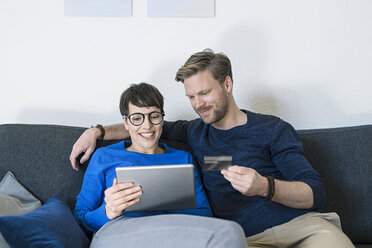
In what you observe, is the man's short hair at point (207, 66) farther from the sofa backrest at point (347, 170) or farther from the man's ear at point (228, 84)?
the sofa backrest at point (347, 170)

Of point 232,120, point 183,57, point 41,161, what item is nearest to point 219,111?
point 232,120

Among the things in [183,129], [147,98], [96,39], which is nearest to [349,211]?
[183,129]

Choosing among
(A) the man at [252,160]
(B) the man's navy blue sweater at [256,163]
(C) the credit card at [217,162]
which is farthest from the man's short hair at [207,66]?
(C) the credit card at [217,162]

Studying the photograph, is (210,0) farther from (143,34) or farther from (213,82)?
(213,82)

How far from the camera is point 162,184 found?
4.25 feet

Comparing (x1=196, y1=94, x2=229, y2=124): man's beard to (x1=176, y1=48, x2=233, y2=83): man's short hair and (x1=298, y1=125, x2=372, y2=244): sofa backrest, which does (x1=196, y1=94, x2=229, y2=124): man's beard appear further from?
(x1=298, y1=125, x2=372, y2=244): sofa backrest

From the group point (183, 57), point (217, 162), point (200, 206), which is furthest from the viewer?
point (183, 57)

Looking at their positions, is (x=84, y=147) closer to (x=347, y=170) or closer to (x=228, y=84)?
(x=228, y=84)

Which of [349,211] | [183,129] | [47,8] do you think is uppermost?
[47,8]

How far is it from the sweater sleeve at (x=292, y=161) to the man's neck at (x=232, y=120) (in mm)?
175

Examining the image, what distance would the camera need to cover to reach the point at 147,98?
5.45 ft

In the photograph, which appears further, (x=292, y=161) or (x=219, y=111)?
(x=219, y=111)

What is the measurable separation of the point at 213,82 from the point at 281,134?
41 centimetres

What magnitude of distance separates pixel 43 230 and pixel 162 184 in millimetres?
424
